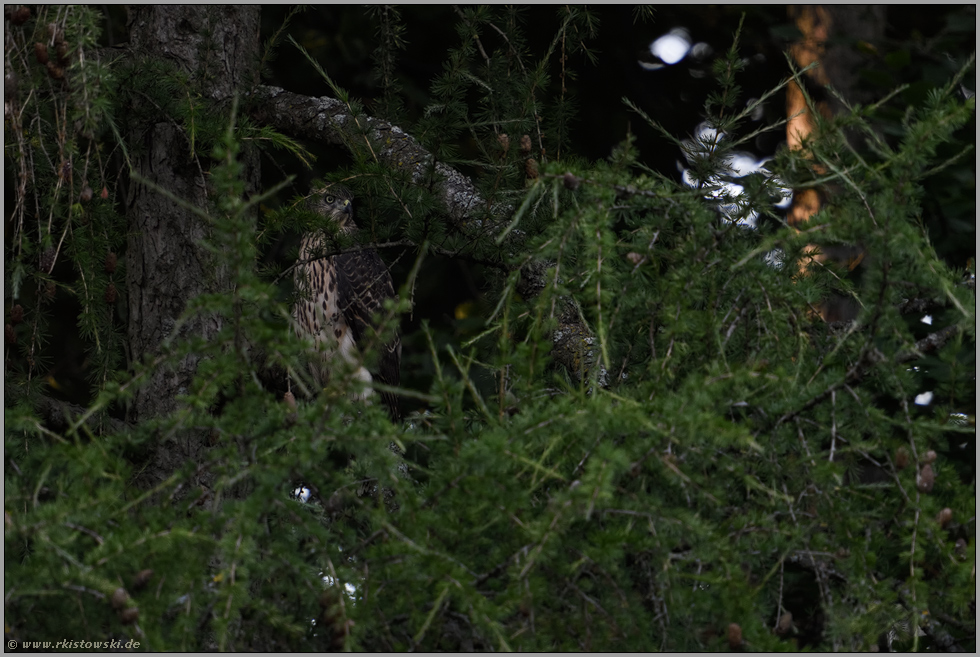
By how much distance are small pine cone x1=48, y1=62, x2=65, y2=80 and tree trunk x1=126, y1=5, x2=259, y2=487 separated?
2.99 feet

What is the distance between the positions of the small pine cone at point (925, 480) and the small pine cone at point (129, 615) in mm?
1157

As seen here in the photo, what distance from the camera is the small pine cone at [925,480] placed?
153cm

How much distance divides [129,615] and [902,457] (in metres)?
1.17

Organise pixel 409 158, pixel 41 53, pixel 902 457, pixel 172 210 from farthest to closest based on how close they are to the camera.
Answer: pixel 172 210, pixel 409 158, pixel 41 53, pixel 902 457

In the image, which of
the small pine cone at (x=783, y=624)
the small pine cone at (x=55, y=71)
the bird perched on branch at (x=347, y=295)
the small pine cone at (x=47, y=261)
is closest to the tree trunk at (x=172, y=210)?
the small pine cone at (x=47, y=261)

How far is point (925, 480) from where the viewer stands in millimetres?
1535

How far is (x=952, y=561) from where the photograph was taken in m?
1.52

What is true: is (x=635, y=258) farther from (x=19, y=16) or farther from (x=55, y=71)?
(x=19, y=16)

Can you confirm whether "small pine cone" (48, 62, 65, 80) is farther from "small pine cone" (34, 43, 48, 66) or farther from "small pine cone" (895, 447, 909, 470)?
"small pine cone" (895, 447, 909, 470)

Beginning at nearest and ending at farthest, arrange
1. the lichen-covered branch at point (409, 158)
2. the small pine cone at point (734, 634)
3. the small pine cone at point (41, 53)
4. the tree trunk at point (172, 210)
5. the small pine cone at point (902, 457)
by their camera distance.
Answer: the small pine cone at point (734, 634), the small pine cone at point (902, 457), the small pine cone at point (41, 53), the lichen-covered branch at point (409, 158), the tree trunk at point (172, 210)

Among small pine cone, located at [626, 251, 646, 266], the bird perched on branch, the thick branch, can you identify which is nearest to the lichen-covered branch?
the thick branch

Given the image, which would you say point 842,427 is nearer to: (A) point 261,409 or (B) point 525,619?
(B) point 525,619

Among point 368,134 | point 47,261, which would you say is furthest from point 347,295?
point 47,261

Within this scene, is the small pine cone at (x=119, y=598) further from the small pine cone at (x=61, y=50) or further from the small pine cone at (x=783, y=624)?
the small pine cone at (x=61, y=50)
